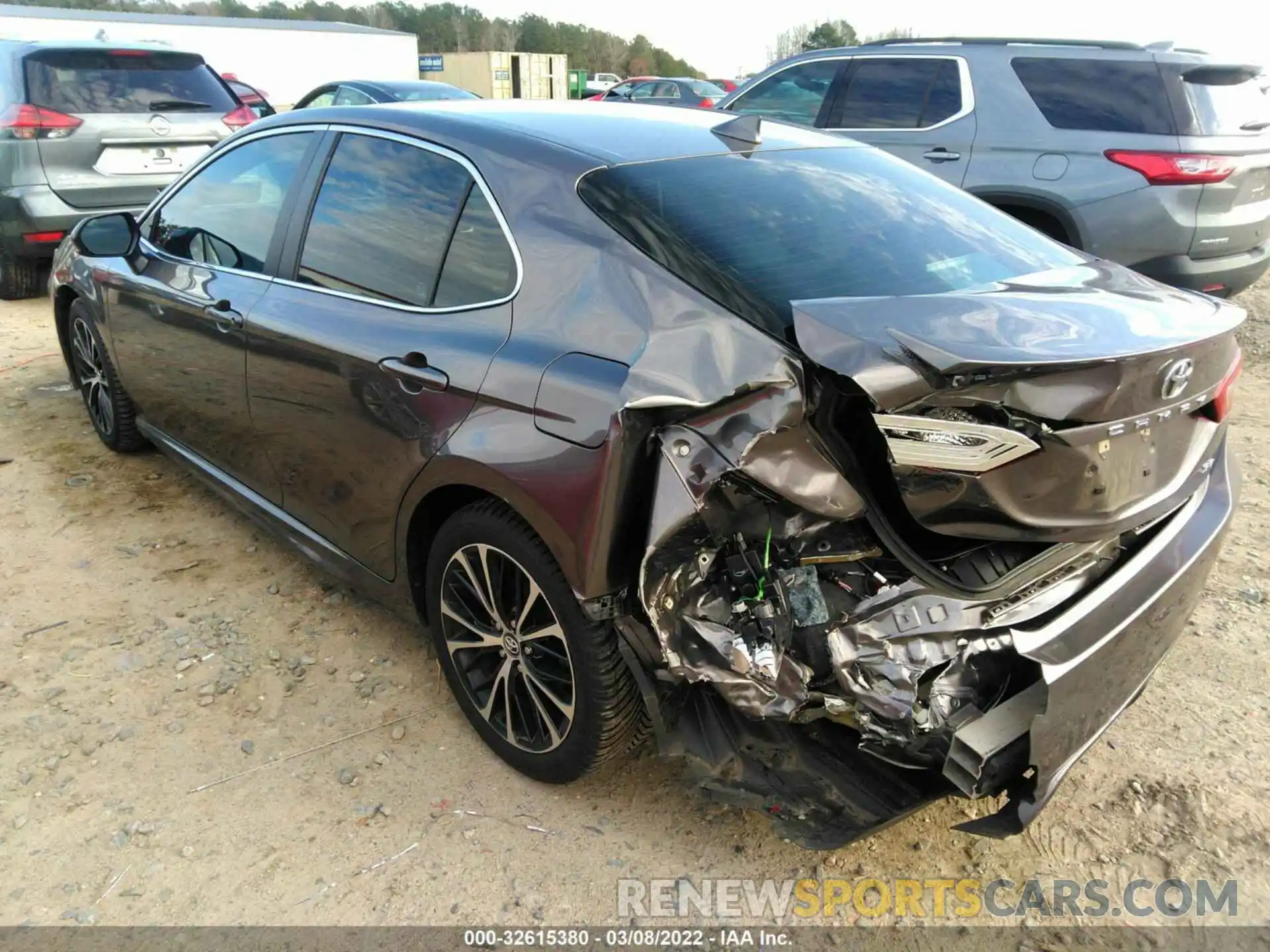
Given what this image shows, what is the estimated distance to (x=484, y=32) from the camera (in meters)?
77.6

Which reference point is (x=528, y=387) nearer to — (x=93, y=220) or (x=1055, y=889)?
(x=1055, y=889)

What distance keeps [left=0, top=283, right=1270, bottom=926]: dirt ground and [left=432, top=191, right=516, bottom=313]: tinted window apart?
1.33m

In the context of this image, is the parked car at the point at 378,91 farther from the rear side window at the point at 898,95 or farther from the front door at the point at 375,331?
the front door at the point at 375,331

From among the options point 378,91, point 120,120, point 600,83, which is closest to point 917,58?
point 120,120

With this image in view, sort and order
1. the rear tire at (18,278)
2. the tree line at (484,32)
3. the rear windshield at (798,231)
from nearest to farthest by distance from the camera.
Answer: the rear windshield at (798,231) → the rear tire at (18,278) → the tree line at (484,32)

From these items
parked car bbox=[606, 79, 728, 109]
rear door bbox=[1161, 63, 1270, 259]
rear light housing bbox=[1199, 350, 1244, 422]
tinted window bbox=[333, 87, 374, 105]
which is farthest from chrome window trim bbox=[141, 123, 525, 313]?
parked car bbox=[606, 79, 728, 109]

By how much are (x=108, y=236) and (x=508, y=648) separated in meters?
2.78

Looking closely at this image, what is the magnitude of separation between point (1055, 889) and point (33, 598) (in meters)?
3.60

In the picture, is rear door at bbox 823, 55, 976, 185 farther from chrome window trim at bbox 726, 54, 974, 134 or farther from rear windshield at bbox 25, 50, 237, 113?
rear windshield at bbox 25, 50, 237, 113

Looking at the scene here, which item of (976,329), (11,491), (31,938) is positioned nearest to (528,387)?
(976,329)

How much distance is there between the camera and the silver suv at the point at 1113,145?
531cm

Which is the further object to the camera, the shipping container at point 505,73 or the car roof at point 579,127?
the shipping container at point 505,73

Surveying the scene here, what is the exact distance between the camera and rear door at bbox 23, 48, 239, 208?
6.83 meters

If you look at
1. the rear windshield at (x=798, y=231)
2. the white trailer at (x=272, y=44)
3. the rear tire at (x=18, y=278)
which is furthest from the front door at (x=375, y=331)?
the white trailer at (x=272, y=44)
